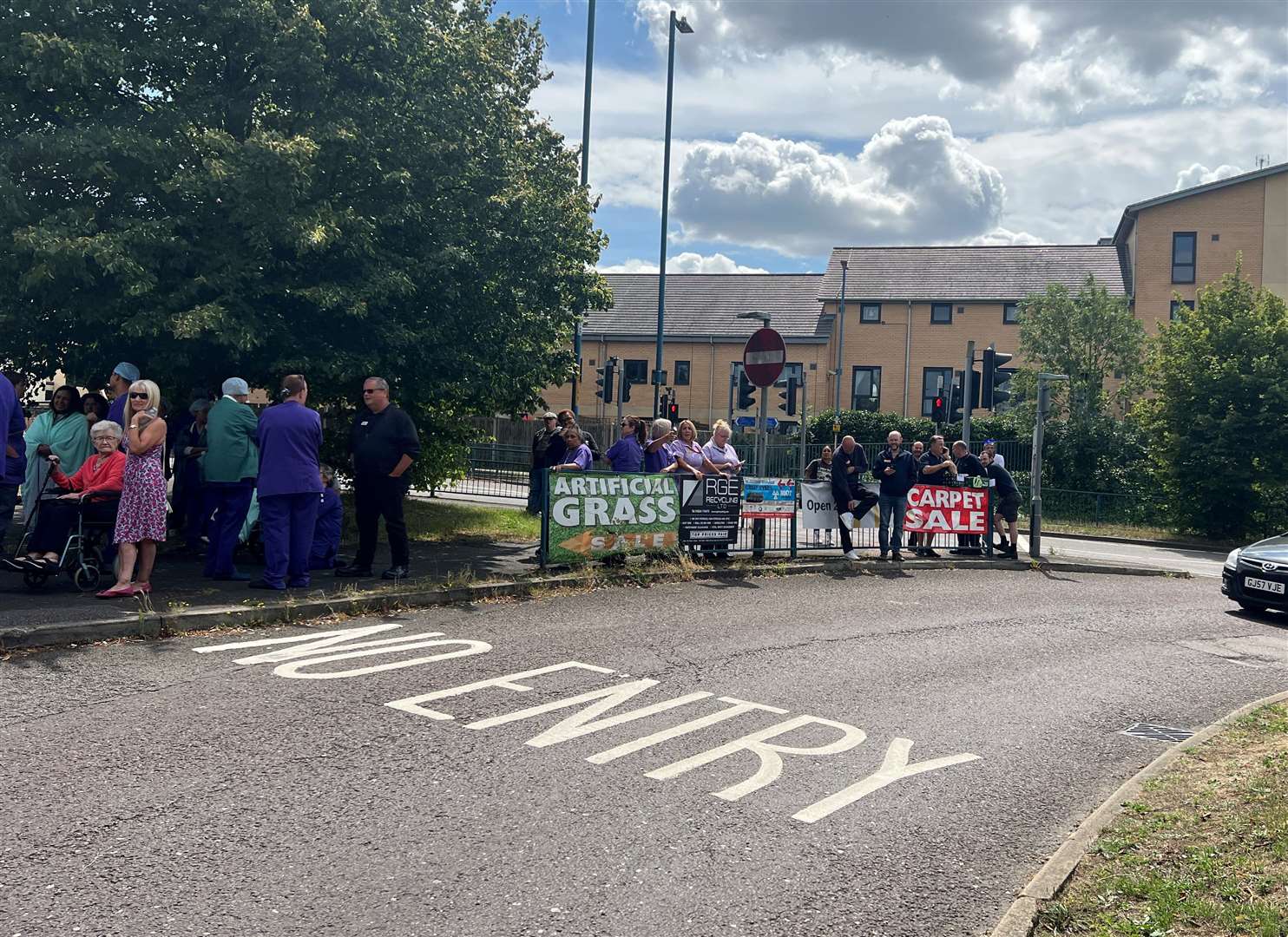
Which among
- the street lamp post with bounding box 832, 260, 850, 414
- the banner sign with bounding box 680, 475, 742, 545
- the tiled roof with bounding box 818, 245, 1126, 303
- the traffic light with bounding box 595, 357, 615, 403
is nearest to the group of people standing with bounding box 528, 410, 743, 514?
the banner sign with bounding box 680, 475, 742, 545

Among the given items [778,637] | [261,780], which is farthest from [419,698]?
[778,637]

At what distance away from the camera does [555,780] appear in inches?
213

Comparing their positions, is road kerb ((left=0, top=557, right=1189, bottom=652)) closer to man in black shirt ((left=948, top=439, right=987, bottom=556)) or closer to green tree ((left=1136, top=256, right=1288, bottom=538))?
man in black shirt ((left=948, top=439, right=987, bottom=556))

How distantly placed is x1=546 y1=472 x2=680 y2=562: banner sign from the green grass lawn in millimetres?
2207

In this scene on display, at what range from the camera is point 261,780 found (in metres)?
5.14

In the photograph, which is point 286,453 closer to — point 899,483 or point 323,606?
point 323,606

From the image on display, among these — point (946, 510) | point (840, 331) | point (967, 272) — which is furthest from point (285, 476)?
point (967, 272)

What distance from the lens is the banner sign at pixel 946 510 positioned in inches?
658

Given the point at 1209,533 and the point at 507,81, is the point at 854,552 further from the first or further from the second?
the point at 1209,533

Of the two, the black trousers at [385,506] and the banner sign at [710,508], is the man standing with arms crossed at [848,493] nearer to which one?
the banner sign at [710,508]

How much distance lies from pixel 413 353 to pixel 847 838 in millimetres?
9925

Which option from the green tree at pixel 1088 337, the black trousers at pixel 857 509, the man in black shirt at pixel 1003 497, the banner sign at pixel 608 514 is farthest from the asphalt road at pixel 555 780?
the green tree at pixel 1088 337

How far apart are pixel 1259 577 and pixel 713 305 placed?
155ft

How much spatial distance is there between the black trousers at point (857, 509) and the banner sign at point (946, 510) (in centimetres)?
85
